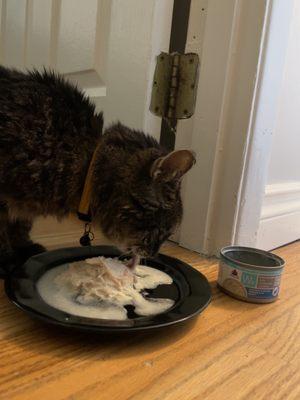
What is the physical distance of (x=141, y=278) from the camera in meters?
0.87

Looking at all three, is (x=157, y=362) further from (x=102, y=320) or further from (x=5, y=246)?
(x=5, y=246)

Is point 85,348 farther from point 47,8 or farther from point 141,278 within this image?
point 47,8

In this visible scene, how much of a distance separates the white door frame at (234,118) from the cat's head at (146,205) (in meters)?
0.28

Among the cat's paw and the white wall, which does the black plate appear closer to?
the cat's paw

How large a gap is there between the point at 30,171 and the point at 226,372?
1.74ft

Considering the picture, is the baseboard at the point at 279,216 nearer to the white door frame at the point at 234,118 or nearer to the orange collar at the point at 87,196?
the white door frame at the point at 234,118

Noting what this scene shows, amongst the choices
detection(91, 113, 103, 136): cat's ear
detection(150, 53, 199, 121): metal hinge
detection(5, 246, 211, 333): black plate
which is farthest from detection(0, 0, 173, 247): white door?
detection(91, 113, 103, 136): cat's ear

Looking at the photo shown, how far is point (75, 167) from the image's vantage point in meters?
0.84

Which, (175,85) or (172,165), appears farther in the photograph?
(175,85)

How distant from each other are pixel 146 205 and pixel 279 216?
668 mm

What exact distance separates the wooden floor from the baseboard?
471 millimetres

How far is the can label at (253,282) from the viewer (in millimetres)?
858

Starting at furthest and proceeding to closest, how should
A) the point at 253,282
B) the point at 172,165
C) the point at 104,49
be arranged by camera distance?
1. the point at 104,49
2. the point at 253,282
3. the point at 172,165

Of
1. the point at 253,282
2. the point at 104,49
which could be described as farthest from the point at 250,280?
the point at 104,49
